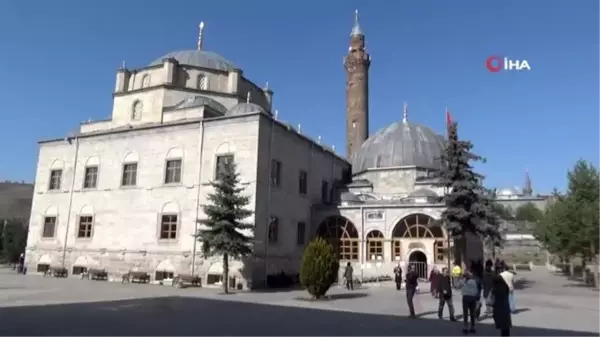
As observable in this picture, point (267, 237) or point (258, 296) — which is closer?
point (258, 296)

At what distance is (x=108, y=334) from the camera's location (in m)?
8.86

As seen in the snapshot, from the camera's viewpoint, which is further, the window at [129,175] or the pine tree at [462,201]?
the window at [129,175]

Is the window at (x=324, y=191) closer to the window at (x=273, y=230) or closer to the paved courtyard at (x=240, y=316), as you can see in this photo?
the window at (x=273, y=230)

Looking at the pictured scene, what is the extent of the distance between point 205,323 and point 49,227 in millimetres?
22513

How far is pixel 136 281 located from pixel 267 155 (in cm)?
968

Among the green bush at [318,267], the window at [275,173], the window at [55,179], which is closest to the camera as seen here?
the green bush at [318,267]

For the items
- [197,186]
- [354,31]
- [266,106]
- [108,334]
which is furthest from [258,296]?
[354,31]

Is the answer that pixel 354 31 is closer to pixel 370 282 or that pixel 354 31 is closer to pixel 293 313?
pixel 370 282

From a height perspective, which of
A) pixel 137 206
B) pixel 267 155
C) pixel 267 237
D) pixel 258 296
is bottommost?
pixel 258 296

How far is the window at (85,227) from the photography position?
→ 27.2 m

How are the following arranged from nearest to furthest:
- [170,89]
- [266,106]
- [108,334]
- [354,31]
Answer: [108,334] → [170,89] → [266,106] → [354,31]

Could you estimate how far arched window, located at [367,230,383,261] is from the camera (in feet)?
93.8

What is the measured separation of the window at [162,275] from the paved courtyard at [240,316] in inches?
205

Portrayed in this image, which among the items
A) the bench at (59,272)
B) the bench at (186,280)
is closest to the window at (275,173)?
the bench at (186,280)
